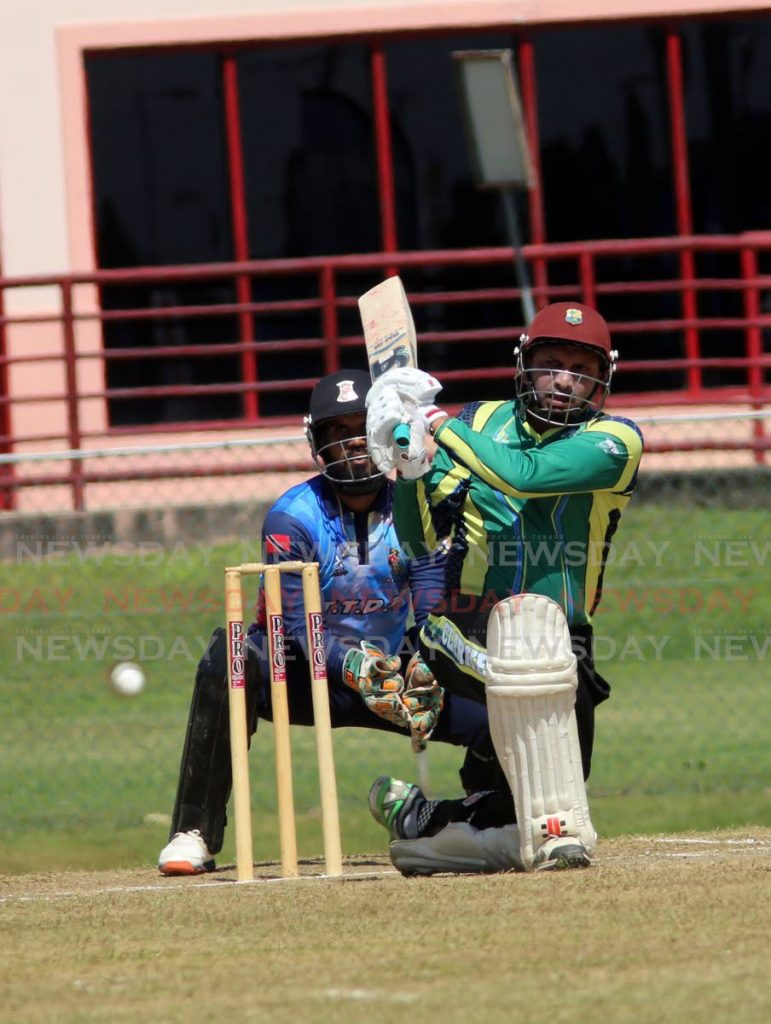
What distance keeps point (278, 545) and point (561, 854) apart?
155 centimetres

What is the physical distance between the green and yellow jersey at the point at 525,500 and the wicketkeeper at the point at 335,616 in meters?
0.45

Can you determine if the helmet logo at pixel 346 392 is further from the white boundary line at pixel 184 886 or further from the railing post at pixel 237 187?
the railing post at pixel 237 187

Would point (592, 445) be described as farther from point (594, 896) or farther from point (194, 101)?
point (194, 101)

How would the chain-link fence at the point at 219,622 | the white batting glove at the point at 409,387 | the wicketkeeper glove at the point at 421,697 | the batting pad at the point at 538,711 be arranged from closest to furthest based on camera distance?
the batting pad at the point at 538,711, the white batting glove at the point at 409,387, the wicketkeeper glove at the point at 421,697, the chain-link fence at the point at 219,622

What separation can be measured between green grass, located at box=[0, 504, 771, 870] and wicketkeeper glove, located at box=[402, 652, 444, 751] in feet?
6.44

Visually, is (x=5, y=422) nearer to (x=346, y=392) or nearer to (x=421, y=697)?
(x=346, y=392)

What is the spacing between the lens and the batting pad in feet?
19.8

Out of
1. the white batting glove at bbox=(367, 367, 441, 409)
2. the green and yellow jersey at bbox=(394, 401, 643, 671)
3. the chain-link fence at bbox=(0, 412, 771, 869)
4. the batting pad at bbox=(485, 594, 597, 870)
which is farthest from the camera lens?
the chain-link fence at bbox=(0, 412, 771, 869)

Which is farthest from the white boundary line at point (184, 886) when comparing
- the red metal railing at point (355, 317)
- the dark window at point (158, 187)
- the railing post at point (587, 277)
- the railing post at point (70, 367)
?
the dark window at point (158, 187)

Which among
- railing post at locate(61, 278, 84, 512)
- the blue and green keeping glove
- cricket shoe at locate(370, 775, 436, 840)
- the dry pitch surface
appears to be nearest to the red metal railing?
railing post at locate(61, 278, 84, 512)

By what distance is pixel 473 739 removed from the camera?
6.89 metres

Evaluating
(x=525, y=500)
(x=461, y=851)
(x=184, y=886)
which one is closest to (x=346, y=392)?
(x=525, y=500)

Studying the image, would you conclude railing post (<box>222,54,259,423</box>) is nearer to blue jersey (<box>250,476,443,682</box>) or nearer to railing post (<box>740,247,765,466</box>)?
railing post (<box>740,247,765,466</box>)

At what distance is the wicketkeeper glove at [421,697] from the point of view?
21.9 ft
